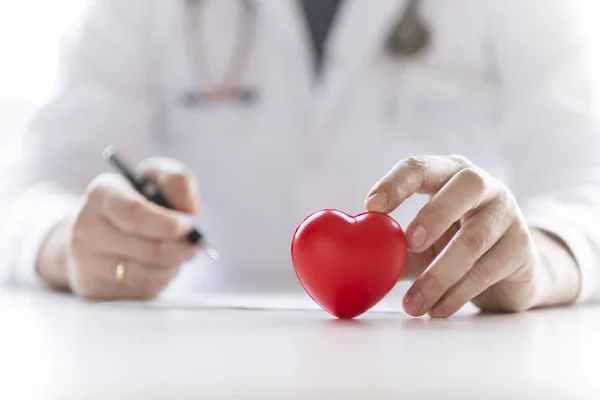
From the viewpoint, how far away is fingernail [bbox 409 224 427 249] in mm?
630

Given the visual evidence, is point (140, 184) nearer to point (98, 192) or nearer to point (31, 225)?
point (98, 192)

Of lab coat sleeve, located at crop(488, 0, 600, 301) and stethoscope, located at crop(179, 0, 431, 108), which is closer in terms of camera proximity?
lab coat sleeve, located at crop(488, 0, 600, 301)

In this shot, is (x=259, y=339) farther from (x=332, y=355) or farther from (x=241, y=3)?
(x=241, y=3)

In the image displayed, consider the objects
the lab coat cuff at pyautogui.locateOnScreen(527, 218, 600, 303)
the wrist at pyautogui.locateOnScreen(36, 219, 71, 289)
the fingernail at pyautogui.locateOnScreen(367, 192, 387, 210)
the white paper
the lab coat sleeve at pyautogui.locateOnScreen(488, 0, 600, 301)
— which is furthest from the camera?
the lab coat sleeve at pyautogui.locateOnScreen(488, 0, 600, 301)

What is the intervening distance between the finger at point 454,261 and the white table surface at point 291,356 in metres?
0.02

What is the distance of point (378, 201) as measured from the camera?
0.62 m

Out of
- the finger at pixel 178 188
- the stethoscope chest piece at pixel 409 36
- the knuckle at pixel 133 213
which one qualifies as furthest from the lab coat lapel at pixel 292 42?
the knuckle at pixel 133 213

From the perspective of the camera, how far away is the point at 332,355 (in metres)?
0.49

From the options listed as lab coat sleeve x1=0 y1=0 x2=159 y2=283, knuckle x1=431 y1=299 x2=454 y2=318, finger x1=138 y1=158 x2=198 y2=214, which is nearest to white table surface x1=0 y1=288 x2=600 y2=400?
knuckle x1=431 y1=299 x2=454 y2=318

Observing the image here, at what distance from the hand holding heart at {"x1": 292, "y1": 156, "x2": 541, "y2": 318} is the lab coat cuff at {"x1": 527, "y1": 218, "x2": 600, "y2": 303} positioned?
18 centimetres

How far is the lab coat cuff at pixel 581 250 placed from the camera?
87cm

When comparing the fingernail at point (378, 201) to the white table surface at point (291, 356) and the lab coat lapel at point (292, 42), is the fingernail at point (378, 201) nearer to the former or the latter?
the white table surface at point (291, 356)

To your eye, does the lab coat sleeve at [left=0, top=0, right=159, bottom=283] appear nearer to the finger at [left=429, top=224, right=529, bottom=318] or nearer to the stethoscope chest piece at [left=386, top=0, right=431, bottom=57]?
the stethoscope chest piece at [left=386, top=0, right=431, bottom=57]

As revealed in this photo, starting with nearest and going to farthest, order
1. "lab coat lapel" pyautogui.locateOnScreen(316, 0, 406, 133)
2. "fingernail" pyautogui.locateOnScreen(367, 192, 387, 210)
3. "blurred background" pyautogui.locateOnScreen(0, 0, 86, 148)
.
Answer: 1. "fingernail" pyautogui.locateOnScreen(367, 192, 387, 210)
2. "lab coat lapel" pyautogui.locateOnScreen(316, 0, 406, 133)
3. "blurred background" pyautogui.locateOnScreen(0, 0, 86, 148)
